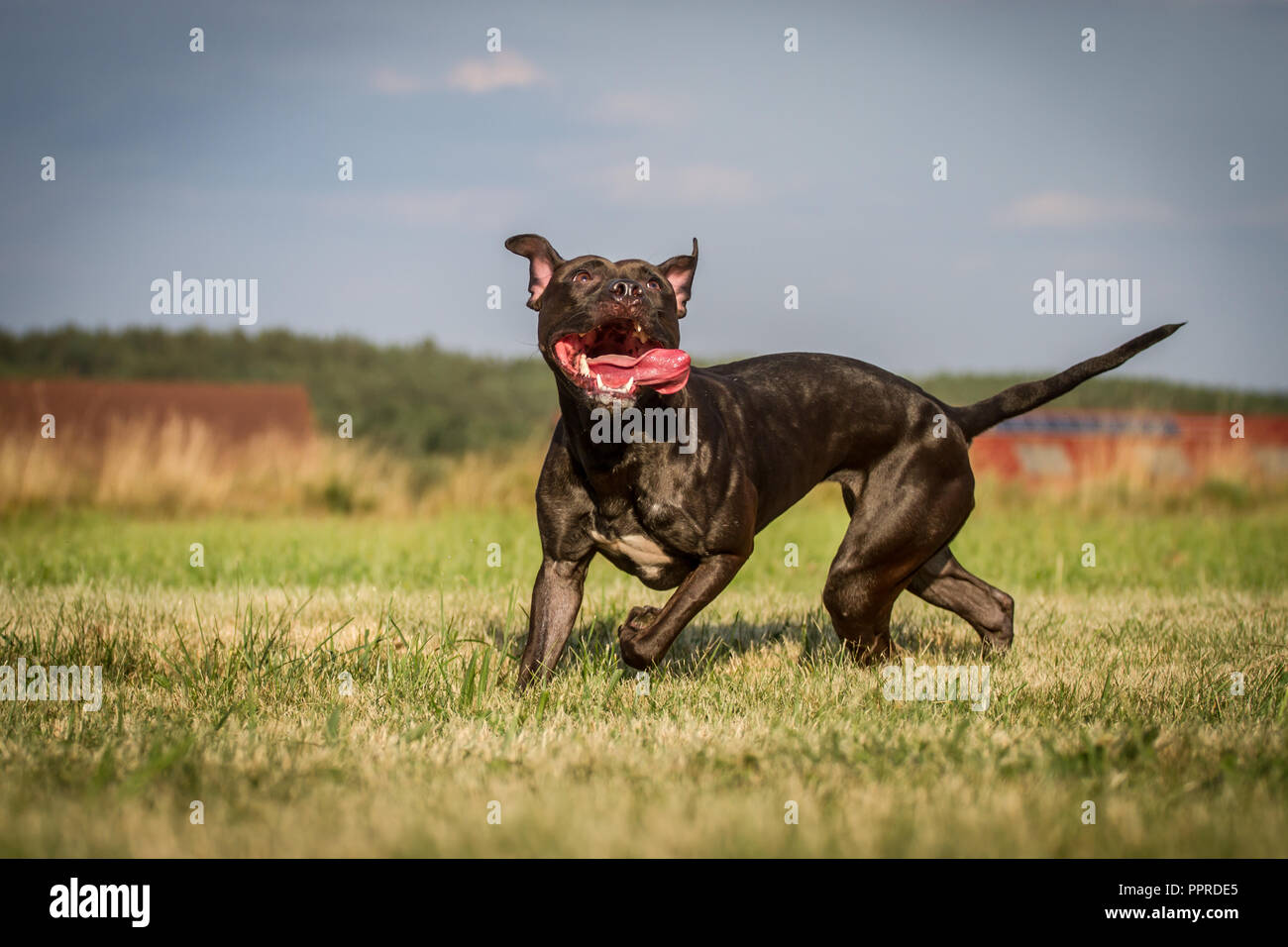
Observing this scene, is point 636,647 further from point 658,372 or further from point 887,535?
point 887,535

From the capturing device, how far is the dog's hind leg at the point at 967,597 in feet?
19.6

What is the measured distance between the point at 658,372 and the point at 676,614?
3.23 ft

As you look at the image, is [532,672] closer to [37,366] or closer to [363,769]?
[363,769]

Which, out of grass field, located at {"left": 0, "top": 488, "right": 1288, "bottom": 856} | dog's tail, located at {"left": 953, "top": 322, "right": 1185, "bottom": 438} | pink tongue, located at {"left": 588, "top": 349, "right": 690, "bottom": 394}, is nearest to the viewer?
grass field, located at {"left": 0, "top": 488, "right": 1288, "bottom": 856}

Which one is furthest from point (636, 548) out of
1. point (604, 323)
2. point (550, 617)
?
point (604, 323)

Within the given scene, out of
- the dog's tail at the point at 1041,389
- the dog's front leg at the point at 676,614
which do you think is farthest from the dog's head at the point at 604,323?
the dog's tail at the point at 1041,389

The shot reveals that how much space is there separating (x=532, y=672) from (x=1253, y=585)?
261 inches

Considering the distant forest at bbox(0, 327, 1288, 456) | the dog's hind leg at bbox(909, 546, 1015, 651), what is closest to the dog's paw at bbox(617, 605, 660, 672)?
the dog's hind leg at bbox(909, 546, 1015, 651)

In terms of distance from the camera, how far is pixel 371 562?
30.3ft

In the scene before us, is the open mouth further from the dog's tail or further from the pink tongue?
the dog's tail

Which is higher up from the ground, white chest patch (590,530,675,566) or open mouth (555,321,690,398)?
open mouth (555,321,690,398)

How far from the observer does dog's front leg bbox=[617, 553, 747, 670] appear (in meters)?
4.73

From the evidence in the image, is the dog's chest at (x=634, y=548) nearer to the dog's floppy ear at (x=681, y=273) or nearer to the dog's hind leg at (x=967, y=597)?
the dog's floppy ear at (x=681, y=273)
